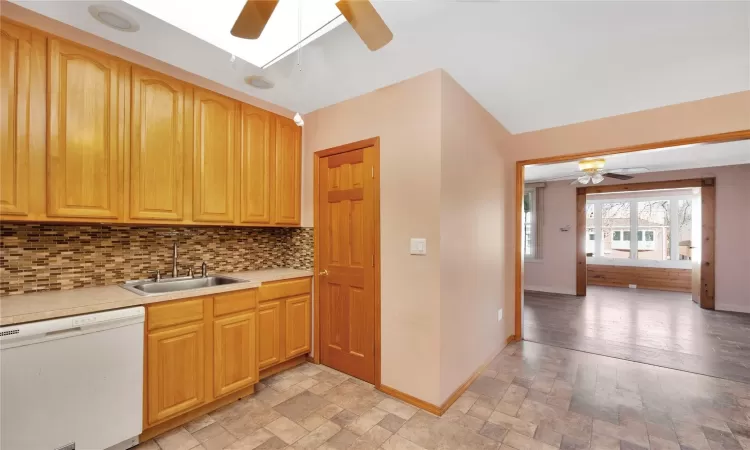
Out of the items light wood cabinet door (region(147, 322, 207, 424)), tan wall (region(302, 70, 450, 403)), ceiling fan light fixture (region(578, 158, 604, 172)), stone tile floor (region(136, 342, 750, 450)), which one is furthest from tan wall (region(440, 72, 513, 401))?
light wood cabinet door (region(147, 322, 207, 424))

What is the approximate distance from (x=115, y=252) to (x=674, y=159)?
7.17m

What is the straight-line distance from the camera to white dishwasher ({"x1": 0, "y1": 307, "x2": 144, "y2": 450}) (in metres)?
1.44

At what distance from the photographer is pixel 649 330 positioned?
4094mm

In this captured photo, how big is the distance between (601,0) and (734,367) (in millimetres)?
3755

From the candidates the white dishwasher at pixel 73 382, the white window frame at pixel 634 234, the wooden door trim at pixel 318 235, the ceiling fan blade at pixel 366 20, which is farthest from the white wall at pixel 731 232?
the white dishwasher at pixel 73 382

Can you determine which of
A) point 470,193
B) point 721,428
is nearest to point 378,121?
point 470,193

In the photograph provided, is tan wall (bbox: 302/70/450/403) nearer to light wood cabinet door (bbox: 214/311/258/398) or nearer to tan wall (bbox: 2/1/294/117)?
light wood cabinet door (bbox: 214/311/258/398)

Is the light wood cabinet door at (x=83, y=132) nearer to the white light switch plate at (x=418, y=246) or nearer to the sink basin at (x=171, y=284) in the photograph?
the sink basin at (x=171, y=284)

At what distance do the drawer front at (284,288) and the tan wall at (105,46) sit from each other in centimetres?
170

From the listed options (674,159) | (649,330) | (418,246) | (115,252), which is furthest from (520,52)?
(674,159)

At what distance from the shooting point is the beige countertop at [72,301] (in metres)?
1.50

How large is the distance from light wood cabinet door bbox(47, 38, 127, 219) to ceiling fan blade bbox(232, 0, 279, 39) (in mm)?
1358

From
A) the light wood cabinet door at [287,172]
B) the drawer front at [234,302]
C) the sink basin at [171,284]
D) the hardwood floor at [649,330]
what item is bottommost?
the hardwood floor at [649,330]

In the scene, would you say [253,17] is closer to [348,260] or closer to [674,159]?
[348,260]
